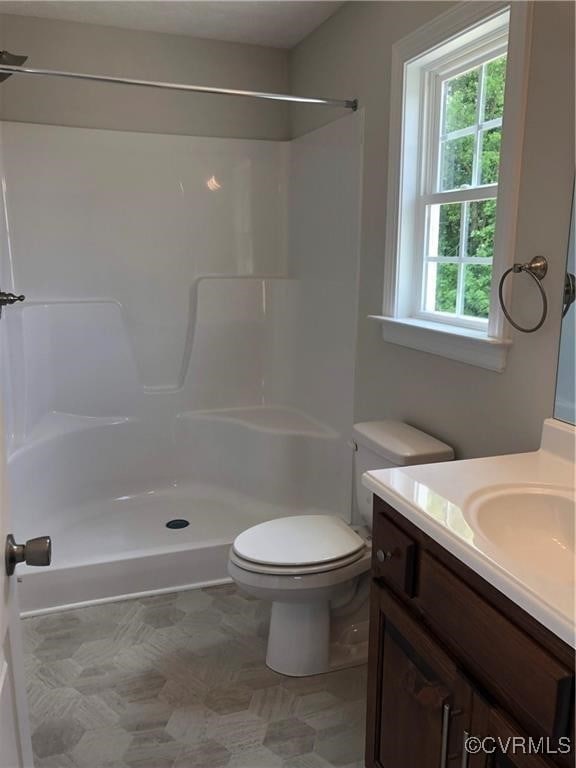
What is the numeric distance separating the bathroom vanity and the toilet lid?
47cm

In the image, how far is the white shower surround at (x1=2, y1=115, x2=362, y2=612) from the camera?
283cm

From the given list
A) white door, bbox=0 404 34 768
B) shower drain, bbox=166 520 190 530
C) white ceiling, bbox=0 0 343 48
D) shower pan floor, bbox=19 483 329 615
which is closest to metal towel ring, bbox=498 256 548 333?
white door, bbox=0 404 34 768

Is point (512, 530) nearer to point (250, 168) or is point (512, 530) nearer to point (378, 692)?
point (378, 692)

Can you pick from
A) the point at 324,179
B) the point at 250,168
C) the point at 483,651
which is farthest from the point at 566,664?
the point at 250,168

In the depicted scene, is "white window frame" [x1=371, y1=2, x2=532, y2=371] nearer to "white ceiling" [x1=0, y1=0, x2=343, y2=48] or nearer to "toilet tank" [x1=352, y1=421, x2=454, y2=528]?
"toilet tank" [x1=352, y1=421, x2=454, y2=528]

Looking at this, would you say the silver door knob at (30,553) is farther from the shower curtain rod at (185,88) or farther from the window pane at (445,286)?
the shower curtain rod at (185,88)

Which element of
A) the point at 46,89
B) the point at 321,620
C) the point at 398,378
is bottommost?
the point at 321,620

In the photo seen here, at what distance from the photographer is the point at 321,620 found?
203 cm

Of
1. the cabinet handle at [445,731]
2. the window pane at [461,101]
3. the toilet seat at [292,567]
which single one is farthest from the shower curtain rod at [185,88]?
the cabinet handle at [445,731]

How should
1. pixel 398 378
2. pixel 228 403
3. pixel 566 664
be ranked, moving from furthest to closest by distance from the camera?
pixel 228 403 → pixel 398 378 → pixel 566 664

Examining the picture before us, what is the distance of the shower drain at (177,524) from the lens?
2.90m

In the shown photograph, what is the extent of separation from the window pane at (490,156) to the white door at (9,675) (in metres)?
1.55

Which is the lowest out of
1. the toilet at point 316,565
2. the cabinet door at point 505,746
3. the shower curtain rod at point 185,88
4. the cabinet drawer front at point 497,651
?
the toilet at point 316,565

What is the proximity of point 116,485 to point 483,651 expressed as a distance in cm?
248
